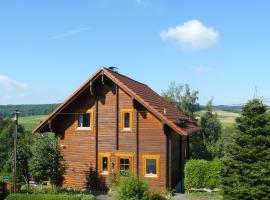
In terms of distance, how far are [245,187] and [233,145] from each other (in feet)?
7.05

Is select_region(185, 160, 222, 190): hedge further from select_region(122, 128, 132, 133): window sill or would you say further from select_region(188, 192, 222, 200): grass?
select_region(122, 128, 132, 133): window sill

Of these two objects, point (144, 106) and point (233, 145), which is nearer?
point (233, 145)

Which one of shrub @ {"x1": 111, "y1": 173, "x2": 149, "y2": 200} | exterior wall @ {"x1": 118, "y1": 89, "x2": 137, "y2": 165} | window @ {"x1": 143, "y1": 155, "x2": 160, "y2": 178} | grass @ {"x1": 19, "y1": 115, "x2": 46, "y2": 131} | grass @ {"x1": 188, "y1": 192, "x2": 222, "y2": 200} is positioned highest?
grass @ {"x1": 19, "y1": 115, "x2": 46, "y2": 131}

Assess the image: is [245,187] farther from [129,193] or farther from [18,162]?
[18,162]

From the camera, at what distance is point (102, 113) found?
27.7 m

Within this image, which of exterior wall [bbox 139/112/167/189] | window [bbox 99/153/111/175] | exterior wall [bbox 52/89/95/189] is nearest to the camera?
exterior wall [bbox 139/112/167/189]

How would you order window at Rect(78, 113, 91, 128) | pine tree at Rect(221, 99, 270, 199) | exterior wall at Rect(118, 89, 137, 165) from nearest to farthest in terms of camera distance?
pine tree at Rect(221, 99, 270, 199) < exterior wall at Rect(118, 89, 137, 165) < window at Rect(78, 113, 91, 128)

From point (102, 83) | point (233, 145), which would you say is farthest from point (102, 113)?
point (233, 145)

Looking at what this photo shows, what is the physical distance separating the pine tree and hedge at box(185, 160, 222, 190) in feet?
19.8

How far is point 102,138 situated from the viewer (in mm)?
27719

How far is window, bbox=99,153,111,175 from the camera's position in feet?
90.1

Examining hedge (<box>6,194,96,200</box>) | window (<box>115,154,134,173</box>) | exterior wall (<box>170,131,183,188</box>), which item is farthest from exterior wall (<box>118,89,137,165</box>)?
hedge (<box>6,194,96,200</box>)

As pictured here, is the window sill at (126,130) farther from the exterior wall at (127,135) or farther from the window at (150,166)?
the window at (150,166)

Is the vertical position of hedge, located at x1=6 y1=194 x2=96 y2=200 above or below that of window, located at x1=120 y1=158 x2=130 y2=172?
below
